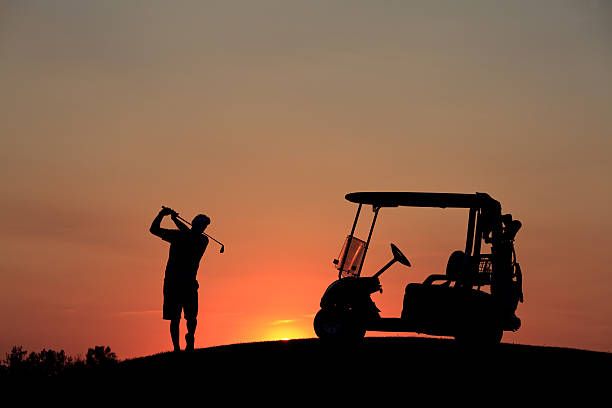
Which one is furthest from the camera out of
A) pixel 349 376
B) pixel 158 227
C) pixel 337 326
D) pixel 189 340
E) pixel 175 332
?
pixel 337 326

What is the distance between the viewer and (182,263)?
1595cm

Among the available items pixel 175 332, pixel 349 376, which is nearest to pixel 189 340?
pixel 175 332

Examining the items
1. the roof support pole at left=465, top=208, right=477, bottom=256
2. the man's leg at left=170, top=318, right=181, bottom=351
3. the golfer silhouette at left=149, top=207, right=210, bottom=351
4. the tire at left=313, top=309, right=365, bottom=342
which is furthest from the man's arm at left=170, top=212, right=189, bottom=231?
the roof support pole at left=465, top=208, right=477, bottom=256

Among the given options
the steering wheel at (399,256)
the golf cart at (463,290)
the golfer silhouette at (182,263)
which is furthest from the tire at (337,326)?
the golfer silhouette at (182,263)

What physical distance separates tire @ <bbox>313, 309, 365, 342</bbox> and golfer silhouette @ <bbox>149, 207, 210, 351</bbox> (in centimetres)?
311

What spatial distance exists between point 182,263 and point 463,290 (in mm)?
5274

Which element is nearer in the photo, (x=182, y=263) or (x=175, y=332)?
(x=182, y=263)

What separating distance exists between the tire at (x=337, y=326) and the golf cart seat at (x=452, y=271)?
1.67 meters

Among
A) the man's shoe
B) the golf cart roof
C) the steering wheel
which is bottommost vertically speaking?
the man's shoe

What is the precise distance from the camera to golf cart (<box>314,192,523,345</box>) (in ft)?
55.8

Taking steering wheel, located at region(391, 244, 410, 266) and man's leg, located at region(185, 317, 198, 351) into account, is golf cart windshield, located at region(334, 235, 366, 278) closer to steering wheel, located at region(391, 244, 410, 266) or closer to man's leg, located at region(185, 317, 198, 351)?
steering wheel, located at region(391, 244, 410, 266)

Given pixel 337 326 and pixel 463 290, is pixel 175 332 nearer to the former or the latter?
pixel 337 326

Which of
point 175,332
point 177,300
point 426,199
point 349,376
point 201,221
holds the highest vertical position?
point 426,199

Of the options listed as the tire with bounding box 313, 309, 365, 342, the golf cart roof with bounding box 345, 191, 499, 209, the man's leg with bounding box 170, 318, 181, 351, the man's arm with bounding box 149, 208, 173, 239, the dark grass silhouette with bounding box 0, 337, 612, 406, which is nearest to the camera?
the dark grass silhouette with bounding box 0, 337, 612, 406
